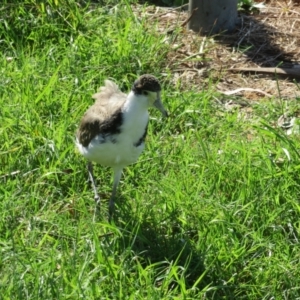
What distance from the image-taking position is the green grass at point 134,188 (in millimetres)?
5008

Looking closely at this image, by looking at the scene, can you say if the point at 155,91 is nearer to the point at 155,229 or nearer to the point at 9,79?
the point at 155,229

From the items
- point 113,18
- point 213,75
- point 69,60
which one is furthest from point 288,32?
point 69,60

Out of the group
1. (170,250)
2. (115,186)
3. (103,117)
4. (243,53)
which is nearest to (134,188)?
(115,186)

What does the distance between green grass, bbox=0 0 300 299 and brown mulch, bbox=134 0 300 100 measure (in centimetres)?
22

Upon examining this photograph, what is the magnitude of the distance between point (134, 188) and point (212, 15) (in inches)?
98.9

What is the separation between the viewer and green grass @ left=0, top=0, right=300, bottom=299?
5008 mm

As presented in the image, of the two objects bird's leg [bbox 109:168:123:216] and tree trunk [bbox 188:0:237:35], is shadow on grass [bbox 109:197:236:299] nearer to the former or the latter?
bird's leg [bbox 109:168:123:216]

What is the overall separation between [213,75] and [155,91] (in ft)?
6.87

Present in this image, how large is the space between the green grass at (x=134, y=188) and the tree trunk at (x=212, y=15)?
1.63 feet

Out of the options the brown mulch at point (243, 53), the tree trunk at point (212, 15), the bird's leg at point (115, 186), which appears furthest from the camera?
the tree trunk at point (212, 15)

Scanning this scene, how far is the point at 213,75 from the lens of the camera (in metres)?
7.37

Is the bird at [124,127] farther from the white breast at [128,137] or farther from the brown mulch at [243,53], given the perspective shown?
the brown mulch at [243,53]

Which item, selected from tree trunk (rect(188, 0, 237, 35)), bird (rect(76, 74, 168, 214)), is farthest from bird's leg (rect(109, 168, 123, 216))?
tree trunk (rect(188, 0, 237, 35))

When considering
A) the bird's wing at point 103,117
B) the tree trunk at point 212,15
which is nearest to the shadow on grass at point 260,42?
the tree trunk at point 212,15
